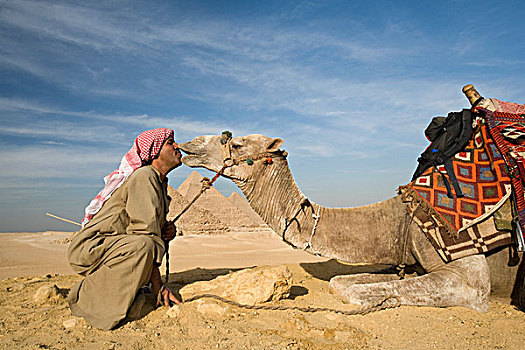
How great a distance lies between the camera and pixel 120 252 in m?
3.33

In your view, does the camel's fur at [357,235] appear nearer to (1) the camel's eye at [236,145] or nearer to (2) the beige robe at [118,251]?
(1) the camel's eye at [236,145]

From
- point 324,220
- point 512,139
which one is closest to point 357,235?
point 324,220

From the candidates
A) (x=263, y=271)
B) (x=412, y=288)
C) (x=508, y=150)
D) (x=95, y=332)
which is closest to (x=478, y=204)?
(x=508, y=150)

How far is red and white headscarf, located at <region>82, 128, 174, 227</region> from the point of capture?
3.82 m

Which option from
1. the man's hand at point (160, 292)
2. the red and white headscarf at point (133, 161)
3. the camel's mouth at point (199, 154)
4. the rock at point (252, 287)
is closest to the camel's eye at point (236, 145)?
the camel's mouth at point (199, 154)

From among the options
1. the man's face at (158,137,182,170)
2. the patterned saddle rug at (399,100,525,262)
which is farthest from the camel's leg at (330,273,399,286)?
the man's face at (158,137,182,170)

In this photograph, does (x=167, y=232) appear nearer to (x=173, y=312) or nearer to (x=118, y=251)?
(x=118, y=251)

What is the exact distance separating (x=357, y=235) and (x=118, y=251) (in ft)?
8.45

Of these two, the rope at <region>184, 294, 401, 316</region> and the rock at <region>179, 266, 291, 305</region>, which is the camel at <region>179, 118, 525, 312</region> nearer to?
the rope at <region>184, 294, 401, 316</region>

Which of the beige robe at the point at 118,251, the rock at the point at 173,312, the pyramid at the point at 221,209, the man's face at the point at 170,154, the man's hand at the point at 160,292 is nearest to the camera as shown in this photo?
the beige robe at the point at 118,251

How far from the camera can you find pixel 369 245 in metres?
4.18

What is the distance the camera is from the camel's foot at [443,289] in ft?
11.9

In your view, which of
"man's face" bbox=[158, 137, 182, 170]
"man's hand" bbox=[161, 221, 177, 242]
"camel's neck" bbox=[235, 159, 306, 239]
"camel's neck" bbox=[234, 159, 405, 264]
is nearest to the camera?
"man's face" bbox=[158, 137, 182, 170]

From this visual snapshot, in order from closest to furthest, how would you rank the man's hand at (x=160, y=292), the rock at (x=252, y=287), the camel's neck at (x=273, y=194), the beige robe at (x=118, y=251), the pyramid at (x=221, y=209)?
the beige robe at (x=118, y=251), the man's hand at (x=160, y=292), the rock at (x=252, y=287), the camel's neck at (x=273, y=194), the pyramid at (x=221, y=209)
